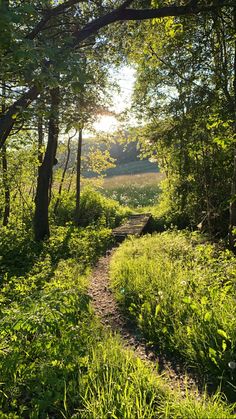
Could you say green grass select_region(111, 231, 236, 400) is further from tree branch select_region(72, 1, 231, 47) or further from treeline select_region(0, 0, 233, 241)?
tree branch select_region(72, 1, 231, 47)

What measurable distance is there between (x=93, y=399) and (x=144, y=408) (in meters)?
0.47

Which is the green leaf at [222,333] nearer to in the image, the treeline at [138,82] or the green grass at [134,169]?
the treeline at [138,82]

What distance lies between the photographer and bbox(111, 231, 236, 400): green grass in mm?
3689

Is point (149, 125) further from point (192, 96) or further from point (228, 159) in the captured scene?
point (228, 159)

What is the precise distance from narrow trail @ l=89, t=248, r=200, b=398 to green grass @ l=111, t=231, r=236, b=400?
0.15 meters

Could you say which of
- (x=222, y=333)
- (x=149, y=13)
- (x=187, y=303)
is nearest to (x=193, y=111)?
(x=149, y=13)

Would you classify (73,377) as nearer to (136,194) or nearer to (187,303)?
(187,303)

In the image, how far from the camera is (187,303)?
4.54 m

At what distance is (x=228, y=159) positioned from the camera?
973 cm

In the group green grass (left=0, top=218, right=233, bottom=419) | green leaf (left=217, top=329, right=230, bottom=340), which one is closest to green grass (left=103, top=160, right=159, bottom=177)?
green leaf (left=217, top=329, right=230, bottom=340)

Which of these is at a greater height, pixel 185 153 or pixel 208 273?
pixel 185 153

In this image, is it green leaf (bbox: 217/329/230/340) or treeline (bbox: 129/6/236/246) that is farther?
treeline (bbox: 129/6/236/246)

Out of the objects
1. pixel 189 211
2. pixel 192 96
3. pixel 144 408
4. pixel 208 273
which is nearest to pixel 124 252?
pixel 208 273

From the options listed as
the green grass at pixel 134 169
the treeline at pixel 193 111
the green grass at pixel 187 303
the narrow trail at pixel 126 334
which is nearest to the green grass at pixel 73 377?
the narrow trail at pixel 126 334
